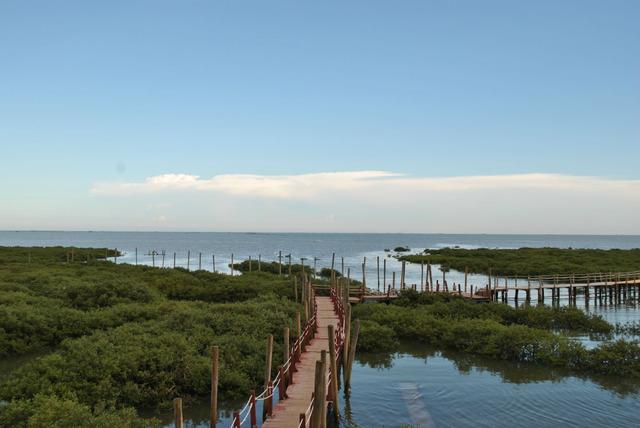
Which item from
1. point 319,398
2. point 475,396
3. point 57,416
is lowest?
point 475,396

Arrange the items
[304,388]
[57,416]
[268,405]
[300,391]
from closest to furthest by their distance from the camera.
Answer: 1. [57,416]
2. [268,405]
3. [300,391]
4. [304,388]

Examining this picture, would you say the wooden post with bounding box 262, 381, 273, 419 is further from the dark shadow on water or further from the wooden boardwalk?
the dark shadow on water

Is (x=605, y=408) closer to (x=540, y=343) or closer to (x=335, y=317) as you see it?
(x=540, y=343)

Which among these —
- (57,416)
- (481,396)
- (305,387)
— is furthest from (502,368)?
(57,416)

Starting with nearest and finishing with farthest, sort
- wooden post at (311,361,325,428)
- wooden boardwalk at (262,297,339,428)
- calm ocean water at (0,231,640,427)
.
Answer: wooden post at (311,361,325,428), wooden boardwalk at (262,297,339,428), calm ocean water at (0,231,640,427)

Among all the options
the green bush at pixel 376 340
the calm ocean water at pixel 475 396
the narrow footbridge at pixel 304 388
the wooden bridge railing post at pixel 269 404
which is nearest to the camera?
the narrow footbridge at pixel 304 388

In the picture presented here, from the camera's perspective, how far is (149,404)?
54.5 feet

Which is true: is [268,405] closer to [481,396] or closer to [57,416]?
[57,416]

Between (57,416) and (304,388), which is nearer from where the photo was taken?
(57,416)

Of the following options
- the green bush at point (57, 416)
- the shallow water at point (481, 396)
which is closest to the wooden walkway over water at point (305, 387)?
the shallow water at point (481, 396)

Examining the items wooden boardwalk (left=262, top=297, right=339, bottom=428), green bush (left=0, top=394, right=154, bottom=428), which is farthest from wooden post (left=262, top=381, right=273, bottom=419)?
green bush (left=0, top=394, right=154, bottom=428)

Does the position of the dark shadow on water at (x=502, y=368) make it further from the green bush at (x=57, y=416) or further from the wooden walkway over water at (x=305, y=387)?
the green bush at (x=57, y=416)

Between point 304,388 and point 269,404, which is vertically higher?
point 269,404

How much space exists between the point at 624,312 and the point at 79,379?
1493 inches
